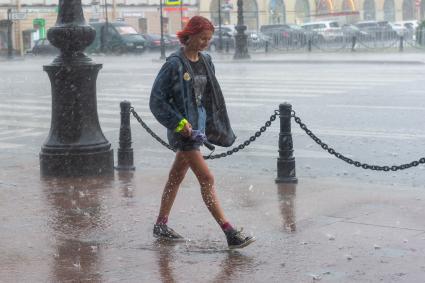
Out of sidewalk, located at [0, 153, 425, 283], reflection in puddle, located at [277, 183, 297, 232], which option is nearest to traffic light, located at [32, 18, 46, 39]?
sidewalk, located at [0, 153, 425, 283]

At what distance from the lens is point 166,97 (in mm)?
6445

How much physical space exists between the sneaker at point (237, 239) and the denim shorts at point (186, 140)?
66cm

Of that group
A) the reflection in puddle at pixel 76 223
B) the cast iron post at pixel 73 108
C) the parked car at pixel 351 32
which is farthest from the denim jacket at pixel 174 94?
the parked car at pixel 351 32

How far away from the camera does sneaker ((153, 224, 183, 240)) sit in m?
6.81

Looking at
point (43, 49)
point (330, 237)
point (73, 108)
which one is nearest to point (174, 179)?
point (330, 237)

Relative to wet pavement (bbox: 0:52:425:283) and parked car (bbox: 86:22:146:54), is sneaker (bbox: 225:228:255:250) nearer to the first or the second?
wet pavement (bbox: 0:52:425:283)

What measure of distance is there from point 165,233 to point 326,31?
169 feet

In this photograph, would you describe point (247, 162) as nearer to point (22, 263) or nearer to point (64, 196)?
point (64, 196)

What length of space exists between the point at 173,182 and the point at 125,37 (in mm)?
48066

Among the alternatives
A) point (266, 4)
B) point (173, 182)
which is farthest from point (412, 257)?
point (266, 4)

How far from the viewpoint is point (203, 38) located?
251 inches

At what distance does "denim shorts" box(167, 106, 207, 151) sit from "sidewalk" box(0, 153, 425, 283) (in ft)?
2.35

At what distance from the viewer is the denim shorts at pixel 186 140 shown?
6488 millimetres

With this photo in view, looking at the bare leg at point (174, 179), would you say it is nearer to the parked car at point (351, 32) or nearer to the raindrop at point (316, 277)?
the raindrop at point (316, 277)
